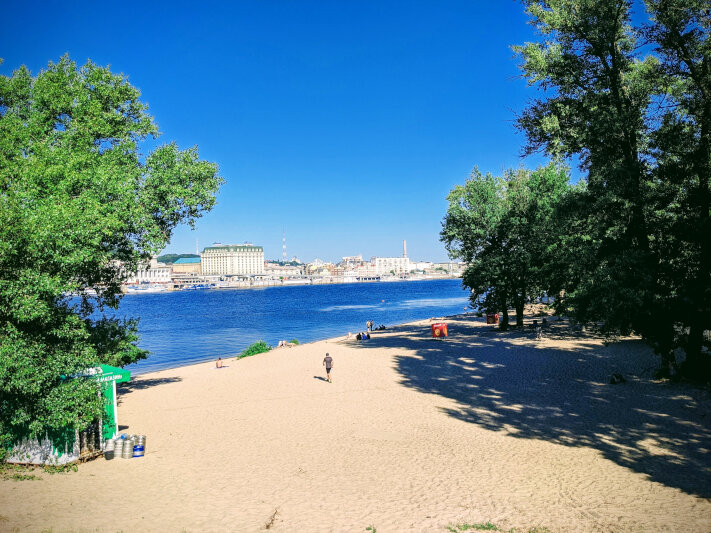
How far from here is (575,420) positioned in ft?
48.4

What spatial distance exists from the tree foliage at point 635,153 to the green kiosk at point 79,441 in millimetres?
17487

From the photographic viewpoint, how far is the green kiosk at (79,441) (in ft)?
39.1

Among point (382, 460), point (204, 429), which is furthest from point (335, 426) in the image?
point (204, 429)

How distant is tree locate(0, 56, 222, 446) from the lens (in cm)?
1068

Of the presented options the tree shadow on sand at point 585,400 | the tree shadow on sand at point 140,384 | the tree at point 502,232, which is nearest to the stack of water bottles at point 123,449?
the tree shadow on sand at point 140,384

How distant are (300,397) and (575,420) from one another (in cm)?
1119

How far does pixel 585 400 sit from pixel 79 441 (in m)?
17.4

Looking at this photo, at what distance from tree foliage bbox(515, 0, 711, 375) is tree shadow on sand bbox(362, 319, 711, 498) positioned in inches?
114

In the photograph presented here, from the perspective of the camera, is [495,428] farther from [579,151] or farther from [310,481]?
[579,151]

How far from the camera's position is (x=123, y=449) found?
13039 mm

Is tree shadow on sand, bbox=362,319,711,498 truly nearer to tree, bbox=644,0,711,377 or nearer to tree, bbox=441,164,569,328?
tree, bbox=644,0,711,377

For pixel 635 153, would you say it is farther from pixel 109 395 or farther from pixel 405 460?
pixel 109 395

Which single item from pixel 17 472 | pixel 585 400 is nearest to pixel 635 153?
pixel 585 400

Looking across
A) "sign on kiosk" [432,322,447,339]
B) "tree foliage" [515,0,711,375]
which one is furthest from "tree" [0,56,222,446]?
"sign on kiosk" [432,322,447,339]
